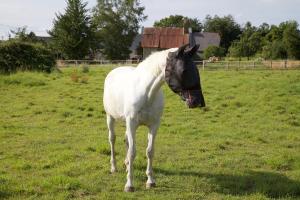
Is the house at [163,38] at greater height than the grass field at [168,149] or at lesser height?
greater

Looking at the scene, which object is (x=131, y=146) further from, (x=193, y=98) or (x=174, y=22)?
(x=174, y=22)

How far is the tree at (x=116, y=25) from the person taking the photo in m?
66.8

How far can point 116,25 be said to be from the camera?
66.9 m

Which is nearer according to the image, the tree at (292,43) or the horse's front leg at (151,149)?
the horse's front leg at (151,149)

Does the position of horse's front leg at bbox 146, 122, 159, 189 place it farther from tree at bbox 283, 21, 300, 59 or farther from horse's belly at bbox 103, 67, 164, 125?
tree at bbox 283, 21, 300, 59

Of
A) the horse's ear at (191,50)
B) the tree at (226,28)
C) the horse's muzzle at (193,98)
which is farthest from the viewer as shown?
the tree at (226,28)

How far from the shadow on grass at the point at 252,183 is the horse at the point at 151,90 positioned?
1.14 meters

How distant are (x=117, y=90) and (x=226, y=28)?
94427mm

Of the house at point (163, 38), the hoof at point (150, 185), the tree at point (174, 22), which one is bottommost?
the hoof at point (150, 185)

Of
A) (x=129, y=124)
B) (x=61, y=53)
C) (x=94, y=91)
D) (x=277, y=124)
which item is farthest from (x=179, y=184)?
(x=61, y=53)

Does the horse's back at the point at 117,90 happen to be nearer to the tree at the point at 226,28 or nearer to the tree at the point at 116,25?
the tree at the point at 116,25

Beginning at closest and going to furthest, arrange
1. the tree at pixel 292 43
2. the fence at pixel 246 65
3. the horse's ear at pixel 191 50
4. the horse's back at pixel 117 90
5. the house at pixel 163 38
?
1. the horse's ear at pixel 191 50
2. the horse's back at pixel 117 90
3. the fence at pixel 246 65
4. the tree at pixel 292 43
5. the house at pixel 163 38

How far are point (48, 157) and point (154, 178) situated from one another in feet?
8.90

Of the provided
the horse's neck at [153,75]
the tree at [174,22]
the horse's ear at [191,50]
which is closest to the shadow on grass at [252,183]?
the horse's neck at [153,75]
